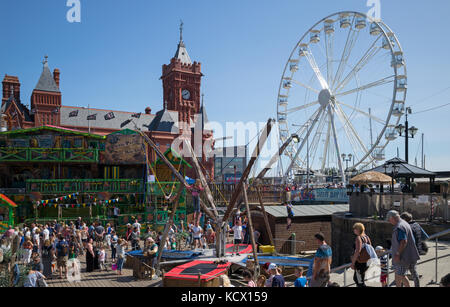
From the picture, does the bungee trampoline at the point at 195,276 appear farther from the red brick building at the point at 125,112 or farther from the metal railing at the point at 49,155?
the red brick building at the point at 125,112

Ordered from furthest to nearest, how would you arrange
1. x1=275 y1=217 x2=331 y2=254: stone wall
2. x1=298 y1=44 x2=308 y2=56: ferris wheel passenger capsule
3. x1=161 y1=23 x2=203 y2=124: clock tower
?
x1=161 y1=23 x2=203 y2=124: clock tower → x1=298 y1=44 x2=308 y2=56: ferris wheel passenger capsule → x1=275 y1=217 x2=331 y2=254: stone wall

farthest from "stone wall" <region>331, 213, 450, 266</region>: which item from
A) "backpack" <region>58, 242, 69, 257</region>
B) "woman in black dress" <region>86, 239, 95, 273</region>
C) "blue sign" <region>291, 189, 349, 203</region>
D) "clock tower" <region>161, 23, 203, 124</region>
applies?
"clock tower" <region>161, 23, 203, 124</region>

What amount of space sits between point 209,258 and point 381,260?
725 cm

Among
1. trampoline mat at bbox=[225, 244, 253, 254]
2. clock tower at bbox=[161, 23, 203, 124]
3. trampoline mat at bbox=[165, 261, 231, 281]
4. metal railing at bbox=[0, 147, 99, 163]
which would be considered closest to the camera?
trampoline mat at bbox=[165, 261, 231, 281]

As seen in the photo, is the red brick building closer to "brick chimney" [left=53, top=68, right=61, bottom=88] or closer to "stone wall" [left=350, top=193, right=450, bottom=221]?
"brick chimney" [left=53, top=68, right=61, bottom=88]

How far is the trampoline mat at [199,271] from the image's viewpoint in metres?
10.9

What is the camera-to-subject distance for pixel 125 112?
54.7 metres

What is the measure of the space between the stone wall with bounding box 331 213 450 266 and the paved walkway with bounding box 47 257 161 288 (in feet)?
26.4

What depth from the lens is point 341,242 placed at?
16516mm

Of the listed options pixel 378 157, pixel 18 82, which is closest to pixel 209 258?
pixel 378 157

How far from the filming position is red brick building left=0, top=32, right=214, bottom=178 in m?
46.8

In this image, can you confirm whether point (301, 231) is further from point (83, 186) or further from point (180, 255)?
point (83, 186)

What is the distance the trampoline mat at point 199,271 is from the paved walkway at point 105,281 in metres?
1.71
